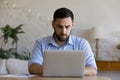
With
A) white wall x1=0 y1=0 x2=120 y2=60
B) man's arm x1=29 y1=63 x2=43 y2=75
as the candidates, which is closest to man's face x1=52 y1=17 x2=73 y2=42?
man's arm x1=29 y1=63 x2=43 y2=75

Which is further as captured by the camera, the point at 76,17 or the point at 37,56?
the point at 76,17

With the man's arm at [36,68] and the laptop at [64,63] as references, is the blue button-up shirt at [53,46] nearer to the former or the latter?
the man's arm at [36,68]

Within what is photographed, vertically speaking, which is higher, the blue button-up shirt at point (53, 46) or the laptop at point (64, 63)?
the blue button-up shirt at point (53, 46)

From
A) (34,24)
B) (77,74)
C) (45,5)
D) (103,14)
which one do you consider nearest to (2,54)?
(34,24)

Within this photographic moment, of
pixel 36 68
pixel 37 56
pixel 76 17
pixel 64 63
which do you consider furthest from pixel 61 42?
pixel 76 17

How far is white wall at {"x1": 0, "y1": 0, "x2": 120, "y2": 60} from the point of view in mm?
4789

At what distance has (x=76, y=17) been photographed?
4824mm

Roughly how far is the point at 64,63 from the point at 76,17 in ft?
8.94

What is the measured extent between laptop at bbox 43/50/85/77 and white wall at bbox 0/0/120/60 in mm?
2645

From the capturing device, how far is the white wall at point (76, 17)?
4.79 meters

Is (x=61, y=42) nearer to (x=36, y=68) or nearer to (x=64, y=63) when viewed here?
(x=36, y=68)

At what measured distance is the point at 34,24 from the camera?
4.85 metres

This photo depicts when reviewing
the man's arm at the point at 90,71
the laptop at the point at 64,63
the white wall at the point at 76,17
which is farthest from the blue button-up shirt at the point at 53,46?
the white wall at the point at 76,17

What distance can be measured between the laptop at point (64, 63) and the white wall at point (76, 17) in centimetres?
264
